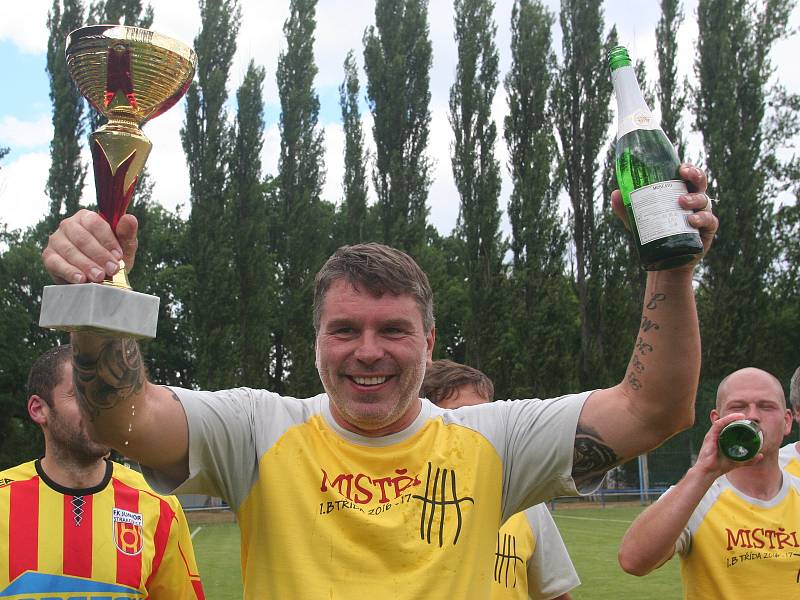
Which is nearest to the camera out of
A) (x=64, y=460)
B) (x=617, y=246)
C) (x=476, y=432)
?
(x=476, y=432)

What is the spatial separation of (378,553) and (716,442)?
148 cm

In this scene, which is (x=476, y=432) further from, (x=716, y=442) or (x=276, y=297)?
(x=276, y=297)

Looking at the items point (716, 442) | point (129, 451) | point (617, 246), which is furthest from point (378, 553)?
point (617, 246)

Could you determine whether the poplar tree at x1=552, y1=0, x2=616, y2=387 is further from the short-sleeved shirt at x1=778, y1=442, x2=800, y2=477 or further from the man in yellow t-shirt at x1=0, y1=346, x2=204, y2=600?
the man in yellow t-shirt at x1=0, y1=346, x2=204, y2=600

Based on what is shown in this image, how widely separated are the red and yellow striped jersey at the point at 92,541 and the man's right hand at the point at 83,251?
189cm

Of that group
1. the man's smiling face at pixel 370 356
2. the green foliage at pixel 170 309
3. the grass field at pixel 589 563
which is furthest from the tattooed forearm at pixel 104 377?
the green foliage at pixel 170 309

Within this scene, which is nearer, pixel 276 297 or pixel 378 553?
pixel 378 553

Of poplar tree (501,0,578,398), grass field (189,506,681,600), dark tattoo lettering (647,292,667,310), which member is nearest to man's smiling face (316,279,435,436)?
dark tattoo lettering (647,292,667,310)

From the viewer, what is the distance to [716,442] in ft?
10.5

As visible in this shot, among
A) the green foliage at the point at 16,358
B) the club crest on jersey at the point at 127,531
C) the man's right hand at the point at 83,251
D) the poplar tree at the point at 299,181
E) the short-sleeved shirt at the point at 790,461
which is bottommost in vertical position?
the club crest on jersey at the point at 127,531

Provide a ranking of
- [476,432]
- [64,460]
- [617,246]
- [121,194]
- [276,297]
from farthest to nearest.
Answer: [276,297] → [617,246] → [64,460] → [476,432] → [121,194]

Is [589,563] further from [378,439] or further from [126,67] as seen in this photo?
[126,67]

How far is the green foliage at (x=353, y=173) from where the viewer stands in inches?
1236

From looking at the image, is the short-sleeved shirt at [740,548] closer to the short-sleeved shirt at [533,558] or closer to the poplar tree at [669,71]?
the short-sleeved shirt at [533,558]
